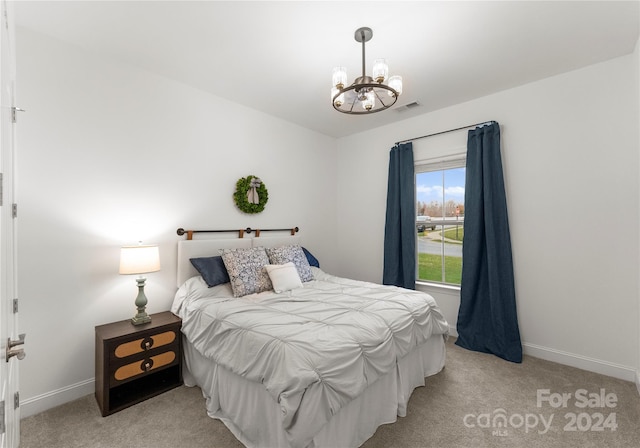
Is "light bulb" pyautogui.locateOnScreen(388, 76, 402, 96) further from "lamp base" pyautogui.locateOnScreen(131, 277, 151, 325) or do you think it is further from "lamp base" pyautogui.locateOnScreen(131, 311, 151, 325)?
"lamp base" pyautogui.locateOnScreen(131, 311, 151, 325)

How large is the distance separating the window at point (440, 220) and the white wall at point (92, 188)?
2503mm

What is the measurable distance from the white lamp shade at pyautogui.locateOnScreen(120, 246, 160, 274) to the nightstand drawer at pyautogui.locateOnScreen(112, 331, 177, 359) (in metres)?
0.53

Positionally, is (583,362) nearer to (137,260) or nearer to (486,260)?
(486,260)

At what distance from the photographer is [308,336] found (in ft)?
5.75

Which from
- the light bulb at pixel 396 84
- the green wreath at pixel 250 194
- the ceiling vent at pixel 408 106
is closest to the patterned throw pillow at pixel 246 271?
the green wreath at pixel 250 194

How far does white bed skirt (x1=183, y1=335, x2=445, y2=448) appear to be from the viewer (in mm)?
1683

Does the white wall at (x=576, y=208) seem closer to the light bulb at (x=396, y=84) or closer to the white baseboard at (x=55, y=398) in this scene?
the light bulb at (x=396, y=84)

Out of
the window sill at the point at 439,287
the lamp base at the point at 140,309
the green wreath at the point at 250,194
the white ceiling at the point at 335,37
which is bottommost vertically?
the window sill at the point at 439,287

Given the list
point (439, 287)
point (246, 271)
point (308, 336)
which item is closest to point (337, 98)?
point (308, 336)

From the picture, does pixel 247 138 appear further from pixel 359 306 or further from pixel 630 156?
pixel 630 156

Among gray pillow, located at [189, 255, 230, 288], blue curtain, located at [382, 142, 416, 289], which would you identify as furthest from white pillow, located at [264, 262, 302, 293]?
blue curtain, located at [382, 142, 416, 289]

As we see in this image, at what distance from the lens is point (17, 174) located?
212 cm

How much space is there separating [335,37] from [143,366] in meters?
2.96

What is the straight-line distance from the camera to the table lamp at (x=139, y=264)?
236 centimetres
